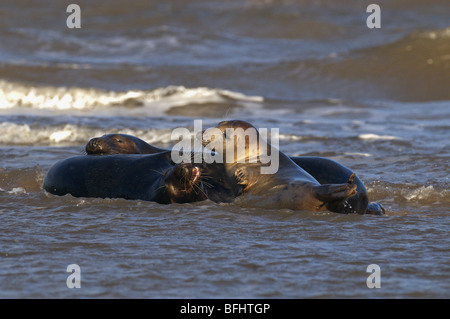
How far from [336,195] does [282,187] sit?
0.50 m

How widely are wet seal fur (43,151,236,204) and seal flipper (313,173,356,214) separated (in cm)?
83

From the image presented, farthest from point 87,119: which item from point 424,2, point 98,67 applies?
point 424,2

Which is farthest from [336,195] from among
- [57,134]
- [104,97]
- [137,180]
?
[104,97]

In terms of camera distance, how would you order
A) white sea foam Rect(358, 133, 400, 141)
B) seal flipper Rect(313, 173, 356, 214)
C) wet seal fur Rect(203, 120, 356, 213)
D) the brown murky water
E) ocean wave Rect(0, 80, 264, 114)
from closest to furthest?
1. the brown murky water
2. seal flipper Rect(313, 173, 356, 214)
3. wet seal fur Rect(203, 120, 356, 213)
4. white sea foam Rect(358, 133, 400, 141)
5. ocean wave Rect(0, 80, 264, 114)

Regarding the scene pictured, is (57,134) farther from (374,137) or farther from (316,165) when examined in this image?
(316,165)

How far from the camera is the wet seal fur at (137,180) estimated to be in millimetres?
6160

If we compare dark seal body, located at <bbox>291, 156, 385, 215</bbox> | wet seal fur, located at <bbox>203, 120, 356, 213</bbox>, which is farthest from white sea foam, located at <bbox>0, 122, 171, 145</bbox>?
wet seal fur, located at <bbox>203, 120, 356, 213</bbox>

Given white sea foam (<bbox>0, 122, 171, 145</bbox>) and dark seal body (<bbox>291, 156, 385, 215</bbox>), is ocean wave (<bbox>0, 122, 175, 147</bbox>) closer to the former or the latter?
white sea foam (<bbox>0, 122, 171, 145</bbox>)

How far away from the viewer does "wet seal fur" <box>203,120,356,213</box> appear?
5606 mm

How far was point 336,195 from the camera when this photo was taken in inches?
214

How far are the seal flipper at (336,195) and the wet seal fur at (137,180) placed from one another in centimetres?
83

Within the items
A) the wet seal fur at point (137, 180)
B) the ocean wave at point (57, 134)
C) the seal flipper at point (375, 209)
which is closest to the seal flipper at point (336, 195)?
the seal flipper at point (375, 209)

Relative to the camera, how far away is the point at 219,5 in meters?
27.8
